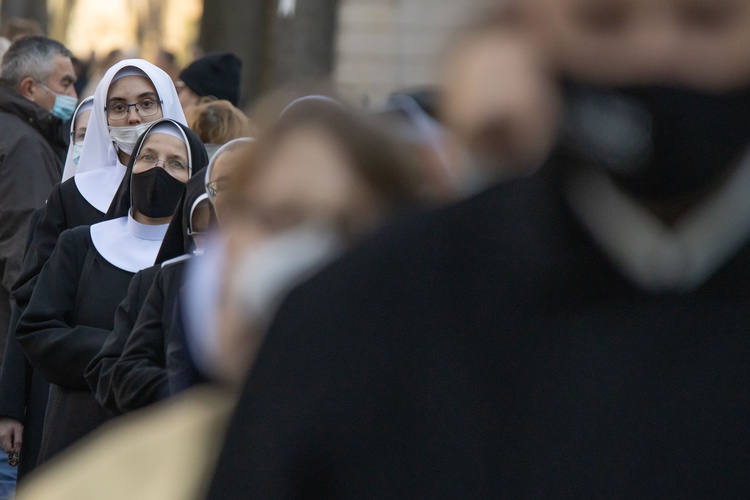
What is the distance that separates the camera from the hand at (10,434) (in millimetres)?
5480

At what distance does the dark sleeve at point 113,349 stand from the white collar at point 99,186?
1237 millimetres

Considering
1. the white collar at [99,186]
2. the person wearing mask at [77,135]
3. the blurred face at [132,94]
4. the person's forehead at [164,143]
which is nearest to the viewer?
the person's forehead at [164,143]

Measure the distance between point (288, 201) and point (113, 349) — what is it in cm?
297

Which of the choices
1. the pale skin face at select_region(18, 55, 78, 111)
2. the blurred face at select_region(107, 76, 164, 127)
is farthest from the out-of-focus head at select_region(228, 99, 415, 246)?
the pale skin face at select_region(18, 55, 78, 111)

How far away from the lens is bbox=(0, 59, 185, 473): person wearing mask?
551cm

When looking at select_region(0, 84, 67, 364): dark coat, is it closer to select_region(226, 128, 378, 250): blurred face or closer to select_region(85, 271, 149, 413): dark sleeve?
select_region(85, 271, 149, 413): dark sleeve

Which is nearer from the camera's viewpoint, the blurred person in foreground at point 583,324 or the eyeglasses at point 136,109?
the blurred person in foreground at point 583,324

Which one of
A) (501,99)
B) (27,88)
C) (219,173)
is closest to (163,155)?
(219,173)

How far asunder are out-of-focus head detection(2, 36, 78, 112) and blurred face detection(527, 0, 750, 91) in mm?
6896

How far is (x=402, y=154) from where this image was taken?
152cm

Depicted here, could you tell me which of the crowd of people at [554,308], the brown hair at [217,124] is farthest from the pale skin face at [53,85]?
the crowd of people at [554,308]

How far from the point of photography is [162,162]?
527cm

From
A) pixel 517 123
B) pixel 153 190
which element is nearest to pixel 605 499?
pixel 517 123

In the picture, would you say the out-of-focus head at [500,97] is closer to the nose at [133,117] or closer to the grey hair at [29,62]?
the nose at [133,117]
